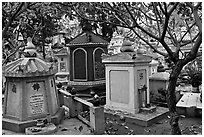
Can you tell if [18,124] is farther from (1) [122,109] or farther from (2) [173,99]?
(2) [173,99]

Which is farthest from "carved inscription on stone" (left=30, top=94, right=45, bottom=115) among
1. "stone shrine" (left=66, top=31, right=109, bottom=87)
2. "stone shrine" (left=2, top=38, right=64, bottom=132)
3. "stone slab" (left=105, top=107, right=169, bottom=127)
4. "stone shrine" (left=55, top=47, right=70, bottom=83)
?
"stone shrine" (left=55, top=47, right=70, bottom=83)

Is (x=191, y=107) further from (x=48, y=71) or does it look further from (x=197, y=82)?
(x=48, y=71)

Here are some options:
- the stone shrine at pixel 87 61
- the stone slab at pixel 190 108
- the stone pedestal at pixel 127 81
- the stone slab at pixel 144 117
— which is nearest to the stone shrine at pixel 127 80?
the stone pedestal at pixel 127 81

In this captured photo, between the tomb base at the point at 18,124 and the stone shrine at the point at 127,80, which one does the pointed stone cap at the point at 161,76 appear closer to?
the stone shrine at the point at 127,80

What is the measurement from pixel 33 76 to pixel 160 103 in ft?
18.3

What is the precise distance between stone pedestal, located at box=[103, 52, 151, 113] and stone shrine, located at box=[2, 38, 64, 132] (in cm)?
255

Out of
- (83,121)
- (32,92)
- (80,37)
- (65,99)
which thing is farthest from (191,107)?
(80,37)

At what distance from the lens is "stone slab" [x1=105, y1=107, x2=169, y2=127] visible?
7.98 m

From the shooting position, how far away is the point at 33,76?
7242 millimetres

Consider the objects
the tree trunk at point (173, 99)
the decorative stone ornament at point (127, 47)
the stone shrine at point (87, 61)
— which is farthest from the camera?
the stone shrine at point (87, 61)

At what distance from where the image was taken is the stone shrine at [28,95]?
7.12 metres

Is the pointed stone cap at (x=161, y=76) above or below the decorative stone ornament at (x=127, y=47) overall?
below

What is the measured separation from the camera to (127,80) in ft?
29.8

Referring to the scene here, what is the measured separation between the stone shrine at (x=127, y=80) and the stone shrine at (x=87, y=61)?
7.66 feet
